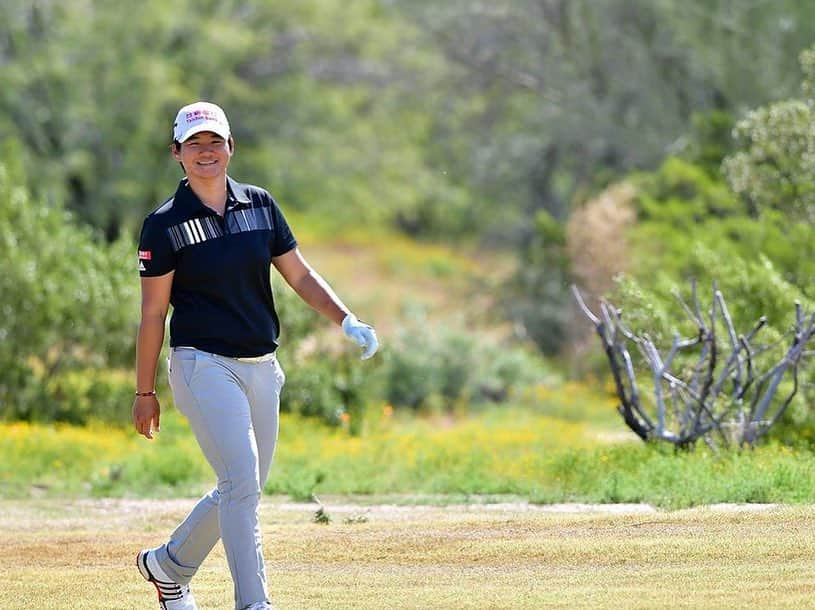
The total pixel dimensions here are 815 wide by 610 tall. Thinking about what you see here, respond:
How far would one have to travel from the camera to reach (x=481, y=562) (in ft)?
28.8

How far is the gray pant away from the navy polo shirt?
0.28 feet

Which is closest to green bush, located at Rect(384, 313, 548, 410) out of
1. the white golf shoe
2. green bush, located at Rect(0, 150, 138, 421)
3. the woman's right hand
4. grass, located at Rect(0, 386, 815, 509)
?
grass, located at Rect(0, 386, 815, 509)

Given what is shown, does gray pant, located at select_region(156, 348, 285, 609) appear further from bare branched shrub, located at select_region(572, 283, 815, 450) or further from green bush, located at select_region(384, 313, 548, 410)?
green bush, located at select_region(384, 313, 548, 410)

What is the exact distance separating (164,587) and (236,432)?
3.03ft

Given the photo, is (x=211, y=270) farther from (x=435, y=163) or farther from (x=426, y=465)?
(x=435, y=163)

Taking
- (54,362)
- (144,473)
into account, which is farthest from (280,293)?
(144,473)

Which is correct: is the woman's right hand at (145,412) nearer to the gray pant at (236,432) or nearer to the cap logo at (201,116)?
the gray pant at (236,432)

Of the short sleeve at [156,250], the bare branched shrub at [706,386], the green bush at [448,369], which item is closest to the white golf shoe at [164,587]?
the short sleeve at [156,250]

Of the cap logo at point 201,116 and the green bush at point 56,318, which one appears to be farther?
the green bush at point 56,318

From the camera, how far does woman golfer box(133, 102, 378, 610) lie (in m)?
7.04

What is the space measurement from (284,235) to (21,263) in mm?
13200

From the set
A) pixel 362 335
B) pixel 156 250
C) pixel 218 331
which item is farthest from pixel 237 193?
pixel 362 335

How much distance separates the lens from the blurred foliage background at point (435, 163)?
66.2 ft

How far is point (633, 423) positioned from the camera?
13.0 metres
